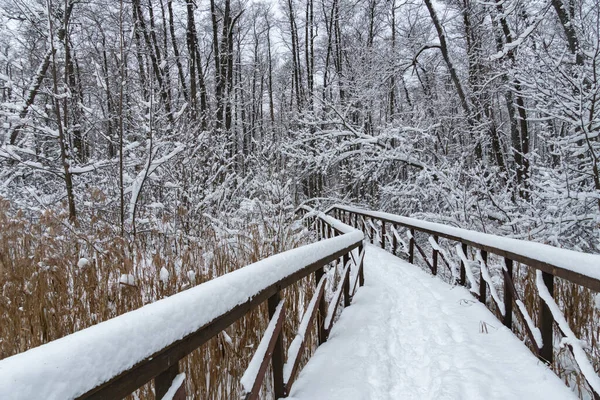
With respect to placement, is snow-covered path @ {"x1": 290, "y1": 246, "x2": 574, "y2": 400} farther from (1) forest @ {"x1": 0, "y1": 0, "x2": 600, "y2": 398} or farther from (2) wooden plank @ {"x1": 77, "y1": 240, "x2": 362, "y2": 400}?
(2) wooden plank @ {"x1": 77, "y1": 240, "x2": 362, "y2": 400}

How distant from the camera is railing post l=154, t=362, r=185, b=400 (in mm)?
1213

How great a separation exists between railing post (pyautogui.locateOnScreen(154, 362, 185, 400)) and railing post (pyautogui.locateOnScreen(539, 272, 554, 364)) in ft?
8.44

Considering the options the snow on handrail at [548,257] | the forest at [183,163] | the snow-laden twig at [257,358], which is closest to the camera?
the snow-laden twig at [257,358]

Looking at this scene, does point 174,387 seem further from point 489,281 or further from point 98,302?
point 489,281

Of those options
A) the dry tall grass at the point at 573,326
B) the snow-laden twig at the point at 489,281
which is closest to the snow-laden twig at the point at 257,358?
the dry tall grass at the point at 573,326

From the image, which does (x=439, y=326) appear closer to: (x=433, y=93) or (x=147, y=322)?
(x=147, y=322)

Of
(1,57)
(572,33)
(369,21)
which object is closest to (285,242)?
(1,57)

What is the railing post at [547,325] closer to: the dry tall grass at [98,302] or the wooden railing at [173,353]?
the wooden railing at [173,353]

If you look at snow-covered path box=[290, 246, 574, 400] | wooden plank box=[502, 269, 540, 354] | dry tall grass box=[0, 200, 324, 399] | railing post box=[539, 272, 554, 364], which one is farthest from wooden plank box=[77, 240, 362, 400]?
wooden plank box=[502, 269, 540, 354]

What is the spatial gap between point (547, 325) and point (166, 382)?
269 centimetres

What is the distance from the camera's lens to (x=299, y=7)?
1986 cm

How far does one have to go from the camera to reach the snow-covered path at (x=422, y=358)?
235 centimetres

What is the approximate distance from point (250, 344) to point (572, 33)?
23.4 feet

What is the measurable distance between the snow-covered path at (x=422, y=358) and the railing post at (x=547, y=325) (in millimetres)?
118
